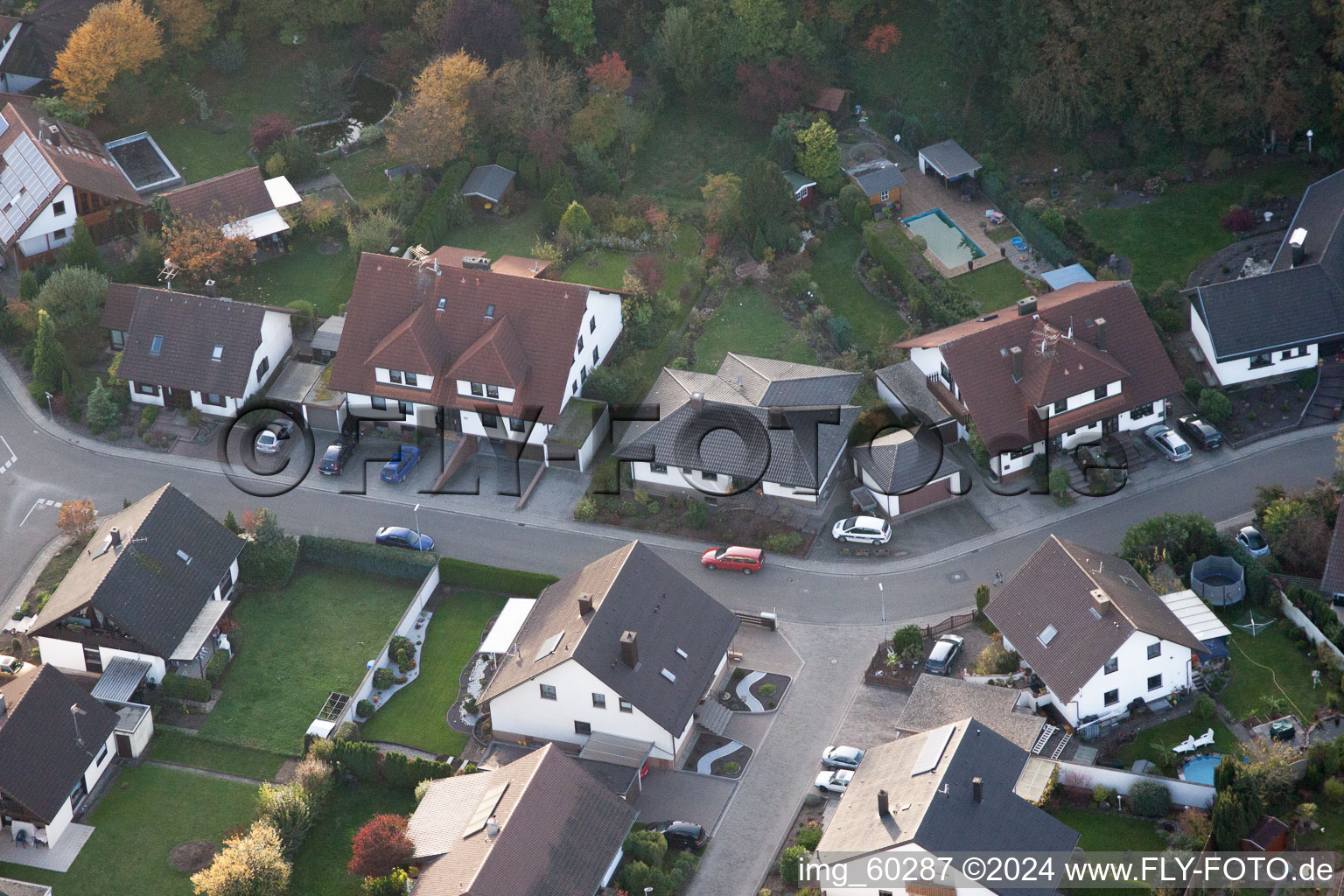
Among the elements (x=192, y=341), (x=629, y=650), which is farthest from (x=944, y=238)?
(x=192, y=341)

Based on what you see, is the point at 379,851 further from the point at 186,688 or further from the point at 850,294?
the point at 850,294

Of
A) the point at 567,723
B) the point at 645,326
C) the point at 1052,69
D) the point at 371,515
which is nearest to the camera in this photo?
the point at 567,723

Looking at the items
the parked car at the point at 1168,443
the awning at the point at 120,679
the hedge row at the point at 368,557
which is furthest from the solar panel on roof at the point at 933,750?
the awning at the point at 120,679

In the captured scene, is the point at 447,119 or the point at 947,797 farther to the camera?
the point at 447,119

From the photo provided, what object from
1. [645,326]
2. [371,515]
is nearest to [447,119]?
[645,326]

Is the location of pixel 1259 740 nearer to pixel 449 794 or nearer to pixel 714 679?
pixel 714 679

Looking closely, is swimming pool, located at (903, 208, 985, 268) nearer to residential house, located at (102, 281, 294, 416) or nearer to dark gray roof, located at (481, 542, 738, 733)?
dark gray roof, located at (481, 542, 738, 733)
